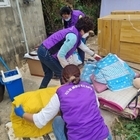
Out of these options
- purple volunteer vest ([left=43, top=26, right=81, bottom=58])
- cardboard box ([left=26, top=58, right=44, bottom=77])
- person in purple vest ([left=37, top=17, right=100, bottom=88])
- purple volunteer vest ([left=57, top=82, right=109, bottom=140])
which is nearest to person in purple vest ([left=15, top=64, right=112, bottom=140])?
purple volunteer vest ([left=57, top=82, right=109, bottom=140])

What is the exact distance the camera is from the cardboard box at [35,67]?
3.30 metres

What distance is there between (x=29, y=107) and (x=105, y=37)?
262cm

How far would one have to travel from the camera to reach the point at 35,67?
3393 mm

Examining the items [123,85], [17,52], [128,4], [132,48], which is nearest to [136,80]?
[123,85]

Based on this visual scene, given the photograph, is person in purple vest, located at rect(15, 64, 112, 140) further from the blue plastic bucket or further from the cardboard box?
the cardboard box

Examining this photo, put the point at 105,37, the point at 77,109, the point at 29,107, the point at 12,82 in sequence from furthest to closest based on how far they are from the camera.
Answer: the point at 105,37
the point at 12,82
the point at 29,107
the point at 77,109

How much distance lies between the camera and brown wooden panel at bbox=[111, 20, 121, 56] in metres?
3.48

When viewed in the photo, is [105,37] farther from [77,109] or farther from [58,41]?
[77,109]

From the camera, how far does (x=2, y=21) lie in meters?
3.34

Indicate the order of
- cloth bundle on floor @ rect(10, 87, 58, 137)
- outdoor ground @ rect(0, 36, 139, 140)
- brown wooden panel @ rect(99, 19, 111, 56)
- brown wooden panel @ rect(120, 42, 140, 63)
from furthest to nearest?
brown wooden panel @ rect(99, 19, 111, 56), brown wooden panel @ rect(120, 42, 140, 63), outdoor ground @ rect(0, 36, 139, 140), cloth bundle on floor @ rect(10, 87, 58, 137)

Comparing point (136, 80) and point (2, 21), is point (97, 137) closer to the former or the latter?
point (136, 80)

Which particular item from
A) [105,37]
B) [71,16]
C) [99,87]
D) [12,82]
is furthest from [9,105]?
[105,37]

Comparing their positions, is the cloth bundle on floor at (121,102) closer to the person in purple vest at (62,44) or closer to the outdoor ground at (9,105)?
the outdoor ground at (9,105)

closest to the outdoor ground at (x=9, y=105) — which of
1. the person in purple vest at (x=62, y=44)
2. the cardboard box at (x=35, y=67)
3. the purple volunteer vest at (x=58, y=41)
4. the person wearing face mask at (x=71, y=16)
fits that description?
the cardboard box at (x=35, y=67)
